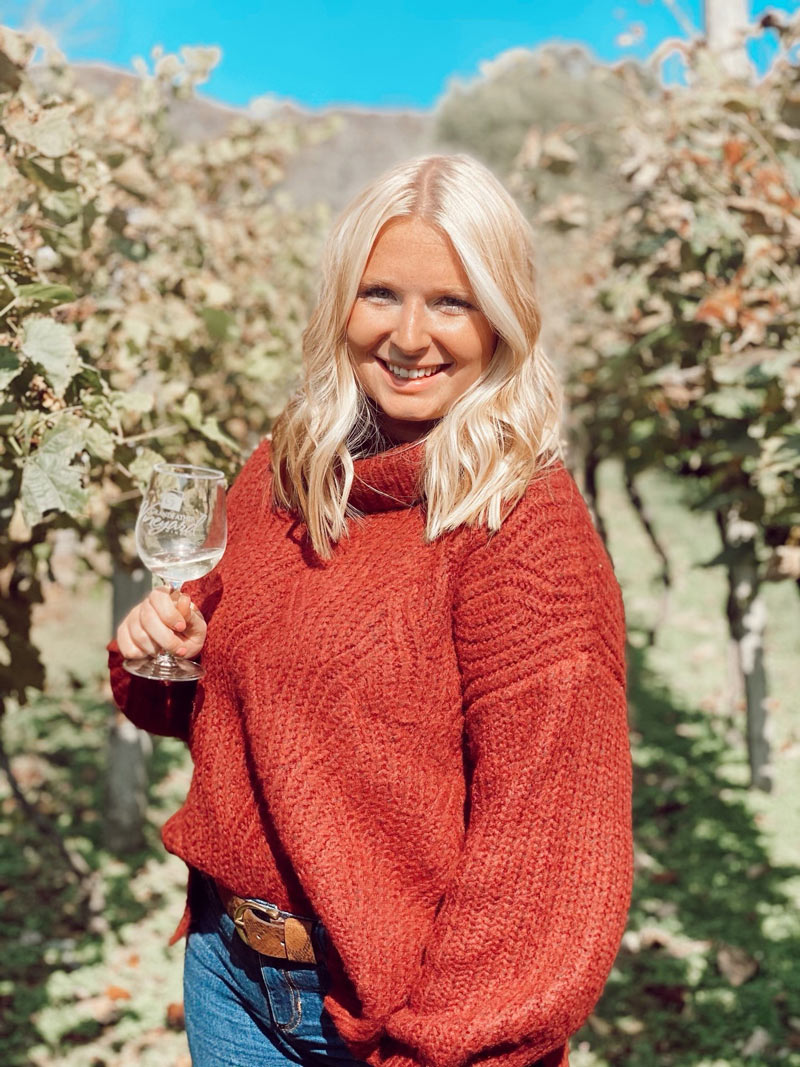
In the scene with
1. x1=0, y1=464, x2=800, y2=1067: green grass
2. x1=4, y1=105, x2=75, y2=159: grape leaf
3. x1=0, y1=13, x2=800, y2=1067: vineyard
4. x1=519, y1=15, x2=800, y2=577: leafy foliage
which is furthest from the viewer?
x1=0, y1=464, x2=800, y2=1067: green grass

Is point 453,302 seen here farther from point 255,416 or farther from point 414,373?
point 255,416

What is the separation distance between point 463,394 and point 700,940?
114 inches

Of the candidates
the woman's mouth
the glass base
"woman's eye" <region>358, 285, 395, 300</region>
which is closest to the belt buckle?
the glass base

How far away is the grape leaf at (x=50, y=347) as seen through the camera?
1.75 m

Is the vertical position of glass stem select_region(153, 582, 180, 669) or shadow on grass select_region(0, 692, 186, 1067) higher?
glass stem select_region(153, 582, 180, 669)

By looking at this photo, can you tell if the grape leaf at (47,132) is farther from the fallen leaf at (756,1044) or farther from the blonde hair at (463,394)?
the fallen leaf at (756,1044)

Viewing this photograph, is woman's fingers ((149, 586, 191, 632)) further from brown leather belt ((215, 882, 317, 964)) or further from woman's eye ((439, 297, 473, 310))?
woman's eye ((439, 297, 473, 310))

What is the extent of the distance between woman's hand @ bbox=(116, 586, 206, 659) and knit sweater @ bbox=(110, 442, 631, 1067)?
6 cm

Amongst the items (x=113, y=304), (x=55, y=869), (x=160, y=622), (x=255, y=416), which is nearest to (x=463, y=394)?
(x=160, y=622)

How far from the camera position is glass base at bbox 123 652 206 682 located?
5.10ft

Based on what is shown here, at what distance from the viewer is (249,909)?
161 centimetres

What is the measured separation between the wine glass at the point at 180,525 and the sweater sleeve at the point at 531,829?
0.40m

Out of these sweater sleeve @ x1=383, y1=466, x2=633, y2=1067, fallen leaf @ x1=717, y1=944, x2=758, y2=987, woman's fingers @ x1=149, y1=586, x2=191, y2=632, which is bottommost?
fallen leaf @ x1=717, y1=944, x2=758, y2=987

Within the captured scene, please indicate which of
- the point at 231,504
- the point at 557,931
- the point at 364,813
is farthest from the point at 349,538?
the point at 557,931
